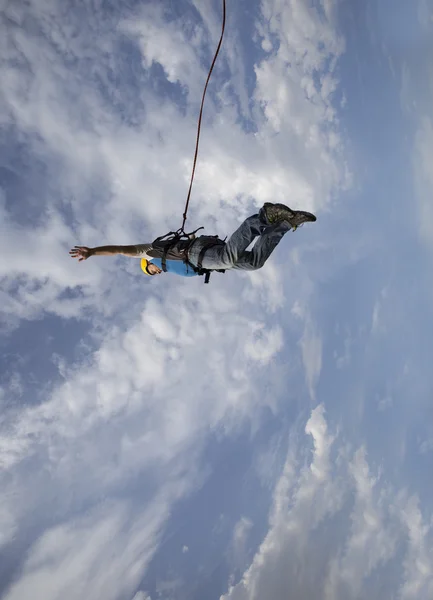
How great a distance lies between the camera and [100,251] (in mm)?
7777

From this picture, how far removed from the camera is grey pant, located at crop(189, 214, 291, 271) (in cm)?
625

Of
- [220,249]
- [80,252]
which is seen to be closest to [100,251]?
[80,252]

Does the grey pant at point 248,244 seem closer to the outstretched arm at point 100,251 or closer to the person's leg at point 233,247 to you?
the person's leg at point 233,247

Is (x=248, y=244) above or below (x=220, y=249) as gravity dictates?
below

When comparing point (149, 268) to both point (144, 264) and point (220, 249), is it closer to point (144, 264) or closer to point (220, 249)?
point (144, 264)

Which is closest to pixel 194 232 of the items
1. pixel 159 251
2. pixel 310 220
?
pixel 159 251

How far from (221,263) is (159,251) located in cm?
172

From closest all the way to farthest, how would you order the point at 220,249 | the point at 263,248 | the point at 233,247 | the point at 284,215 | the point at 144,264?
the point at 284,215 → the point at 263,248 → the point at 233,247 → the point at 220,249 → the point at 144,264

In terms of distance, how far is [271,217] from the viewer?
608 cm

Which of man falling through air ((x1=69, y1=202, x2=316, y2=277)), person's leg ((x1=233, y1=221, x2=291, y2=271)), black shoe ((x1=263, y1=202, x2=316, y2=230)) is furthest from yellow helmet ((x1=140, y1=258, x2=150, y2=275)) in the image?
black shoe ((x1=263, y1=202, x2=316, y2=230))

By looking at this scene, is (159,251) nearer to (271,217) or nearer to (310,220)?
(271,217)

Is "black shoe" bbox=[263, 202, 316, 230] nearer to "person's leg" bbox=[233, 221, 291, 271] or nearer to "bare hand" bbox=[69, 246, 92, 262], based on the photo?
"person's leg" bbox=[233, 221, 291, 271]

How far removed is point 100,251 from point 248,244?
11.9 feet

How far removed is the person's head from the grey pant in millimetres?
1674
